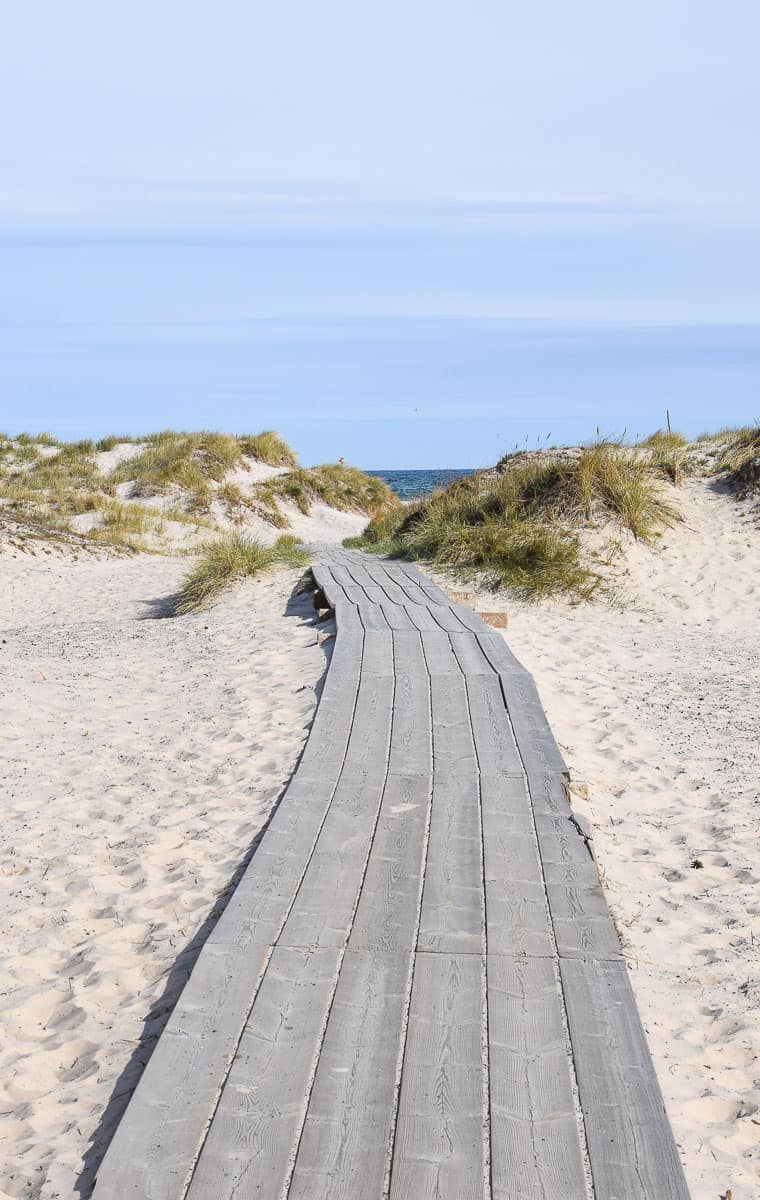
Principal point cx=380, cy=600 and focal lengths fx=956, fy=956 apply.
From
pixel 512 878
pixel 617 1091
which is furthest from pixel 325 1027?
pixel 512 878

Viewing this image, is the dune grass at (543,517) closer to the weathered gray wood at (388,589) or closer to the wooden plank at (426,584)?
the wooden plank at (426,584)

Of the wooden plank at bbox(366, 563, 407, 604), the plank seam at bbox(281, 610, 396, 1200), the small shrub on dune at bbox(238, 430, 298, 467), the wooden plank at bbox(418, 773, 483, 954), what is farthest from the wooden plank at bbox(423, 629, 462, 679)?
the small shrub on dune at bbox(238, 430, 298, 467)

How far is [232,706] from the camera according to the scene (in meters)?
6.91

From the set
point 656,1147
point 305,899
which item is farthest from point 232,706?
point 656,1147

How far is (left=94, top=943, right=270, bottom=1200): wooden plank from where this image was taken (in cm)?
224

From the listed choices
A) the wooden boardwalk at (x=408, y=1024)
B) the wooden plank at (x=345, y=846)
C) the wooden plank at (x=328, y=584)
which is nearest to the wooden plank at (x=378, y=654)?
the wooden plank at (x=345, y=846)

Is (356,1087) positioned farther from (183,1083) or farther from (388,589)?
(388,589)

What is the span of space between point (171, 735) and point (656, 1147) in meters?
4.60

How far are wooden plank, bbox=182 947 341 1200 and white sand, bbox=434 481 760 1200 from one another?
1.03 meters

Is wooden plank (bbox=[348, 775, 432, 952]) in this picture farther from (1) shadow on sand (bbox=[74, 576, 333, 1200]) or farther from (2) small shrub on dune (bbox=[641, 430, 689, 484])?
(2) small shrub on dune (bbox=[641, 430, 689, 484])

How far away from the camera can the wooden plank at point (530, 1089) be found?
2.22m

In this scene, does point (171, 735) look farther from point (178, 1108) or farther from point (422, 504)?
point (422, 504)

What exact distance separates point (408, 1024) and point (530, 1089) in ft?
1.34

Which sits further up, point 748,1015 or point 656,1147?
point 656,1147
